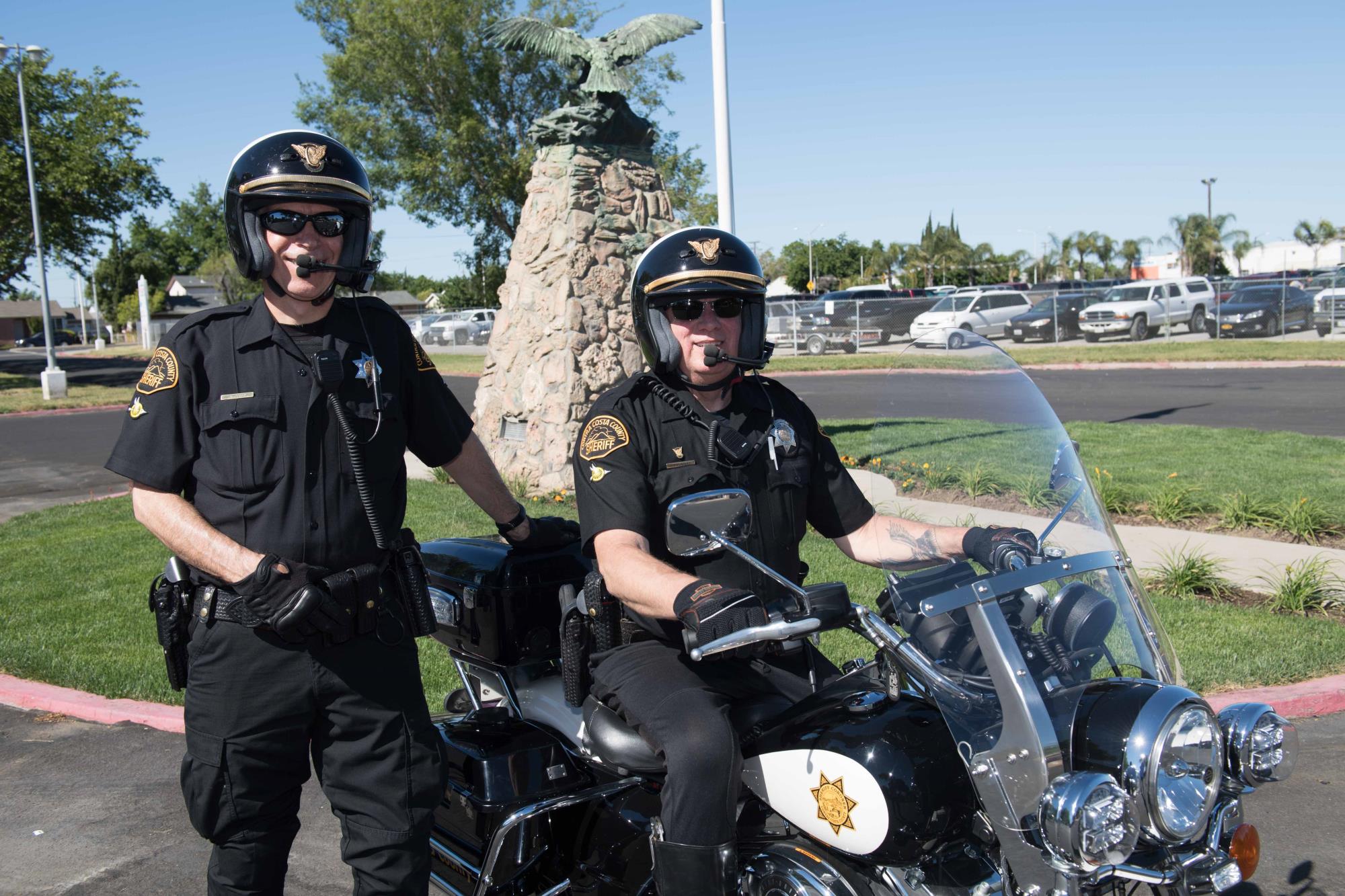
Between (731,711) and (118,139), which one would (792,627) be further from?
(118,139)

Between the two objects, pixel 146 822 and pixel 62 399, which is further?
pixel 62 399

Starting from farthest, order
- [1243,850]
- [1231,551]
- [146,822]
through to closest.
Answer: [1231,551]
[146,822]
[1243,850]

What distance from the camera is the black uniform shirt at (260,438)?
2602 millimetres

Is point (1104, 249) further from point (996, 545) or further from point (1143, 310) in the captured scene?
point (996, 545)

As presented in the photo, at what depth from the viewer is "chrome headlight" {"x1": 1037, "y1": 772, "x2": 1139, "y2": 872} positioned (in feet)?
6.13

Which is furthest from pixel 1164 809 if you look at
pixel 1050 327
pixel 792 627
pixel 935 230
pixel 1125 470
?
pixel 935 230

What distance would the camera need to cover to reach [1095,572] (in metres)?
2.39

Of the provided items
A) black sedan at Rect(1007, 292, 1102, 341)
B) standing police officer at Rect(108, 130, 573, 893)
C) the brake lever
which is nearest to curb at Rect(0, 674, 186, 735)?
standing police officer at Rect(108, 130, 573, 893)

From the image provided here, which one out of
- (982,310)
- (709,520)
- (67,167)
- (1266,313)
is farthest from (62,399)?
(1266,313)

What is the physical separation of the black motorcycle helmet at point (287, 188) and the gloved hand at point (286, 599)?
0.77m

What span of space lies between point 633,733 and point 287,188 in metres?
1.57

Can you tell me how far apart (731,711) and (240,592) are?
3.84ft

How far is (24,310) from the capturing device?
407 feet

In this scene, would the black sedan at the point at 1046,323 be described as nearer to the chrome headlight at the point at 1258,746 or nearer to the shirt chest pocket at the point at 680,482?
the shirt chest pocket at the point at 680,482
